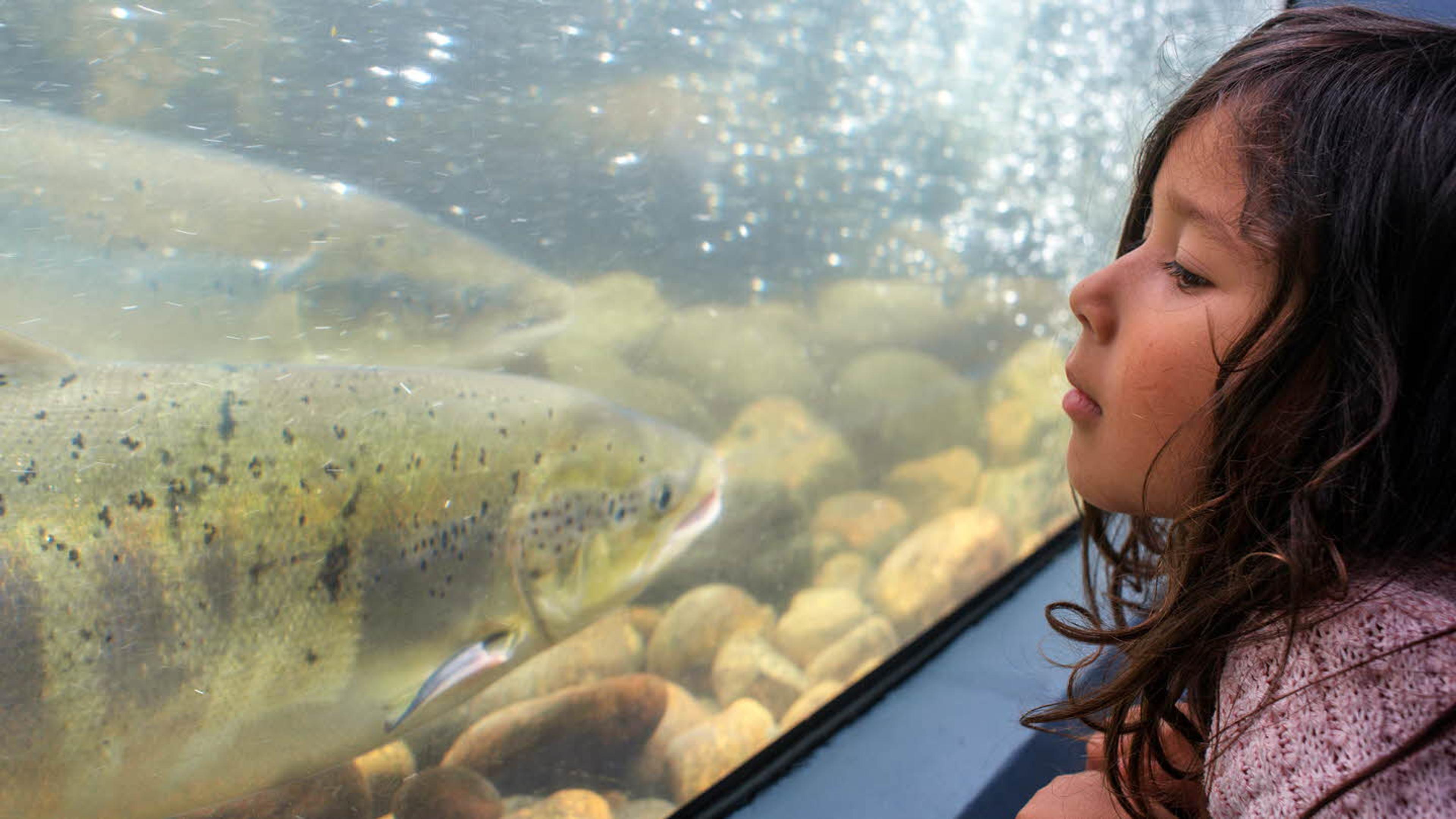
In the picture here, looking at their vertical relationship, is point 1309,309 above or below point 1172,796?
above

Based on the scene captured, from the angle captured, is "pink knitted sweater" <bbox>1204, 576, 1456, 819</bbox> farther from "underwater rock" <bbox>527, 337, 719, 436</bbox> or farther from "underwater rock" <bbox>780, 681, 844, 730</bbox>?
"underwater rock" <bbox>527, 337, 719, 436</bbox>

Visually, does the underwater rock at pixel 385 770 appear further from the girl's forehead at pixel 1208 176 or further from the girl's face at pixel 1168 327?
the girl's forehead at pixel 1208 176

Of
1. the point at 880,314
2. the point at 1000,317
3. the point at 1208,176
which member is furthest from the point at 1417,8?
the point at 1000,317

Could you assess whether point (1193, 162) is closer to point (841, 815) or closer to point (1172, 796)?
point (1172, 796)

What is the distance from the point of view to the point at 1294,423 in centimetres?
52

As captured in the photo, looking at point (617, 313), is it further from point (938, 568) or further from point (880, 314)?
point (880, 314)

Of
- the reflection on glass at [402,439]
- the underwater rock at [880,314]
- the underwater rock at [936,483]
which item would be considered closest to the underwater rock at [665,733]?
the reflection on glass at [402,439]

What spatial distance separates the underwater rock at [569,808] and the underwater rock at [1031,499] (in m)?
0.93

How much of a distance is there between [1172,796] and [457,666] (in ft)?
2.23

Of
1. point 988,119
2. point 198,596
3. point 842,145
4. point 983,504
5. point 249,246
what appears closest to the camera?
point 198,596

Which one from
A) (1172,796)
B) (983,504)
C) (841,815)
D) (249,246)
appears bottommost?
(983,504)

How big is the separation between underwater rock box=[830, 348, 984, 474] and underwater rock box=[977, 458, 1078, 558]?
146 mm

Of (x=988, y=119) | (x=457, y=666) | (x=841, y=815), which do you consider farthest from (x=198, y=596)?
(x=988, y=119)

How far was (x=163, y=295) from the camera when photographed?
0.69m
